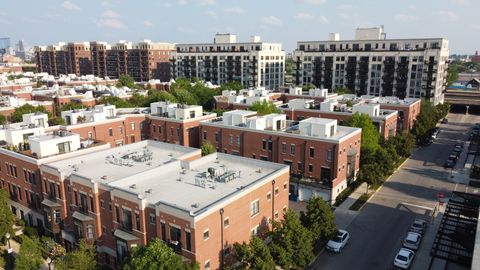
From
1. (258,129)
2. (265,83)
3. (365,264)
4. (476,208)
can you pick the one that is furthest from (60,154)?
(265,83)

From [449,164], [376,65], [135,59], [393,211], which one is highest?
[135,59]

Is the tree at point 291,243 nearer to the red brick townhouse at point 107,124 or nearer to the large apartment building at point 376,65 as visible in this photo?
the red brick townhouse at point 107,124

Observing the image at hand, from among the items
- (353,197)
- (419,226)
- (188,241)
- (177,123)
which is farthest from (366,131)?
(188,241)

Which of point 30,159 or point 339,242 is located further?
point 30,159

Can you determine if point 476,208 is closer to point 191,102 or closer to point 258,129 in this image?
point 258,129

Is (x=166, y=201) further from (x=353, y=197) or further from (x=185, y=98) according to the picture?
(x=185, y=98)

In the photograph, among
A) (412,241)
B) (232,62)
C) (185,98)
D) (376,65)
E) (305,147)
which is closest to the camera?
(412,241)
